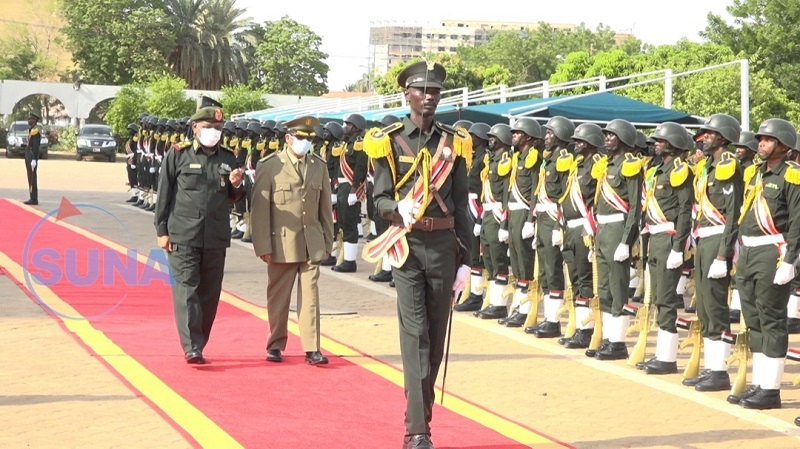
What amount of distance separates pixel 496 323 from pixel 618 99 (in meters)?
8.62

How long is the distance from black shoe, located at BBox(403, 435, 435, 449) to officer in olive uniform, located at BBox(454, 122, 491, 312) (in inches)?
266

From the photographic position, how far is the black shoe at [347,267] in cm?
1700

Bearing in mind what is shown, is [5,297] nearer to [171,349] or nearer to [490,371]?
[171,349]

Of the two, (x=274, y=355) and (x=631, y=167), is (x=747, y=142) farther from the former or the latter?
(x=274, y=355)

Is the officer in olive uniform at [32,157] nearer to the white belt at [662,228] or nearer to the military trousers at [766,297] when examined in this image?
the white belt at [662,228]

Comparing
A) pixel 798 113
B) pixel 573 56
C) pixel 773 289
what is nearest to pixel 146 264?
pixel 773 289

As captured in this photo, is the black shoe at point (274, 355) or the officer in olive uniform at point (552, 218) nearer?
the black shoe at point (274, 355)

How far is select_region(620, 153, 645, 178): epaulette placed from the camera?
1048 cm

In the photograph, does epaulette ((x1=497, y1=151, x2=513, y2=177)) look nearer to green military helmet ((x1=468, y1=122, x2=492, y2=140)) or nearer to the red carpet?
green military helmet ((x1=468, y1=122, x2=492, y2=140))

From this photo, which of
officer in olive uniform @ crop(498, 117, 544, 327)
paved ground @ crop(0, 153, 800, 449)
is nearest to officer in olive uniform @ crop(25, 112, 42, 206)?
paved ground @ crop(0, 153, 800, 449)

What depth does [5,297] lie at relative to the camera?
12.7m

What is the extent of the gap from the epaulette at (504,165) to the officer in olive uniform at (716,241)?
3.28m

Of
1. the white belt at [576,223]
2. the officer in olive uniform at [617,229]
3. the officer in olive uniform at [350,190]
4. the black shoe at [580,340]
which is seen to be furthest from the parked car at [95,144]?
the officer in olive uniform at [617,229]

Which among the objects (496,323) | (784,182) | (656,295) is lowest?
(496,323)
